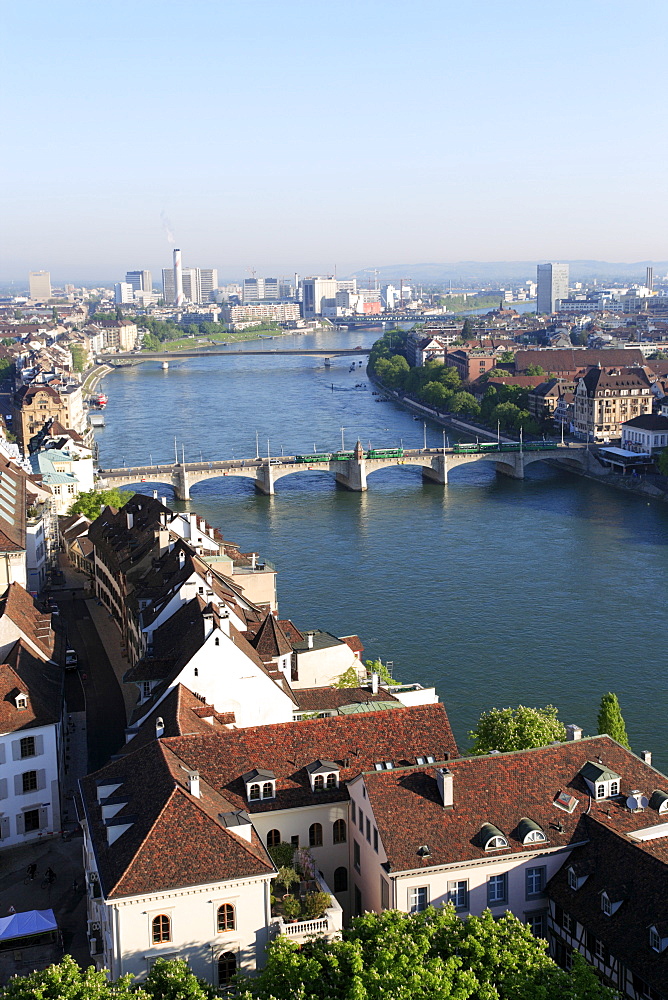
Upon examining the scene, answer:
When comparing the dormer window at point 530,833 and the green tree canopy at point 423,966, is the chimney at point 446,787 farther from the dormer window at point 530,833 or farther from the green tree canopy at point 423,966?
the green tree canopy at point 423,966

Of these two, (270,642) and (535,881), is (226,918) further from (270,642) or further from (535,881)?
(270,642)

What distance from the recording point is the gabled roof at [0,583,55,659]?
24.7 meters

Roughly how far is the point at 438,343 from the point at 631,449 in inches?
2323

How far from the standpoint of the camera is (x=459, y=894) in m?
16.2

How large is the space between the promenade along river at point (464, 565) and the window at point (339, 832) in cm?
927

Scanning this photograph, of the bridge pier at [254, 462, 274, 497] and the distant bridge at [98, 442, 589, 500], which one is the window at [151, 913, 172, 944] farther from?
the bridge pier at [254, 462, 274, 497]

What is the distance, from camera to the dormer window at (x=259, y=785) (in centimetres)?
1744

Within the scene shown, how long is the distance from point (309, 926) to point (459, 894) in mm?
2303

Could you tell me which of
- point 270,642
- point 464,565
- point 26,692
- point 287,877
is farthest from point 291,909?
point 464,565

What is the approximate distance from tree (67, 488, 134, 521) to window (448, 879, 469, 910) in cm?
3321

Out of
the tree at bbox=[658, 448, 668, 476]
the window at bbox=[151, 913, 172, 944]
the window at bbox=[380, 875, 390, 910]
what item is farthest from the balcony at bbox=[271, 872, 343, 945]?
the tree at bbox=[658, 448, 668, 476]

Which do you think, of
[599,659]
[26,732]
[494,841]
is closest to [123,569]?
[26,732]

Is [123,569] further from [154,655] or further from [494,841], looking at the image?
[494,841]

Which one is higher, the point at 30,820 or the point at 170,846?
the point at 170,846
